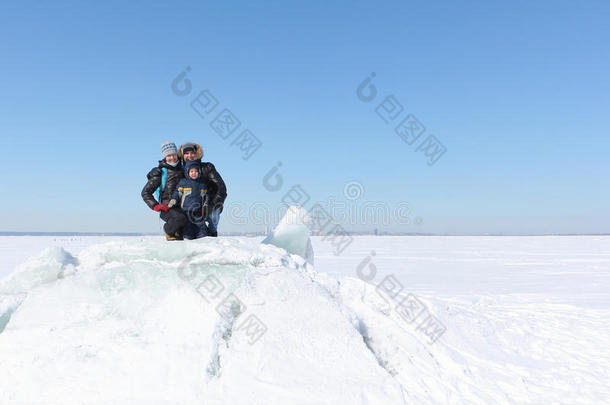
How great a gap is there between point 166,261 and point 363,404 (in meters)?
2.34

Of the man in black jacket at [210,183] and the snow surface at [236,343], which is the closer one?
the snow surface at [236,343]

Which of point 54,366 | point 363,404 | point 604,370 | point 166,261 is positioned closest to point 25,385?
point 54,366

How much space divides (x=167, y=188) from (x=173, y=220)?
0.46 metres

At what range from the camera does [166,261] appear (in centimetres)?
409

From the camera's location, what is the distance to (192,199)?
478 centimetres

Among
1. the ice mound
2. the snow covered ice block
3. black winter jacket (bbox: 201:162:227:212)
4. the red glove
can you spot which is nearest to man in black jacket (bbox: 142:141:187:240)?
the red glove

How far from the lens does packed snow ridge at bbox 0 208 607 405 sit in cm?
294

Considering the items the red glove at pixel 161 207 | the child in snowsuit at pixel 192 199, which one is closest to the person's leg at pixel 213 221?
the child in snowsuit at pixel 192 199

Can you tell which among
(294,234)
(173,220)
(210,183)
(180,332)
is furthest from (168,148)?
(180,332)

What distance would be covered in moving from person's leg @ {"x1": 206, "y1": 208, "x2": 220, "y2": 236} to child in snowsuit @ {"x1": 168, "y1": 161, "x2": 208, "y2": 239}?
114 millimetres

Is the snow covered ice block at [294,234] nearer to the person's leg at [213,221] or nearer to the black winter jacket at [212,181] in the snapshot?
the person's leg at [213,221]

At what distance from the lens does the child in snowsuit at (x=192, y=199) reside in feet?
15.6

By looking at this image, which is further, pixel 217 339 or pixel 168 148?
pixel 168 148

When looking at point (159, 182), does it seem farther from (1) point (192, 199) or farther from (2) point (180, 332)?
(2) point (180, 332)
